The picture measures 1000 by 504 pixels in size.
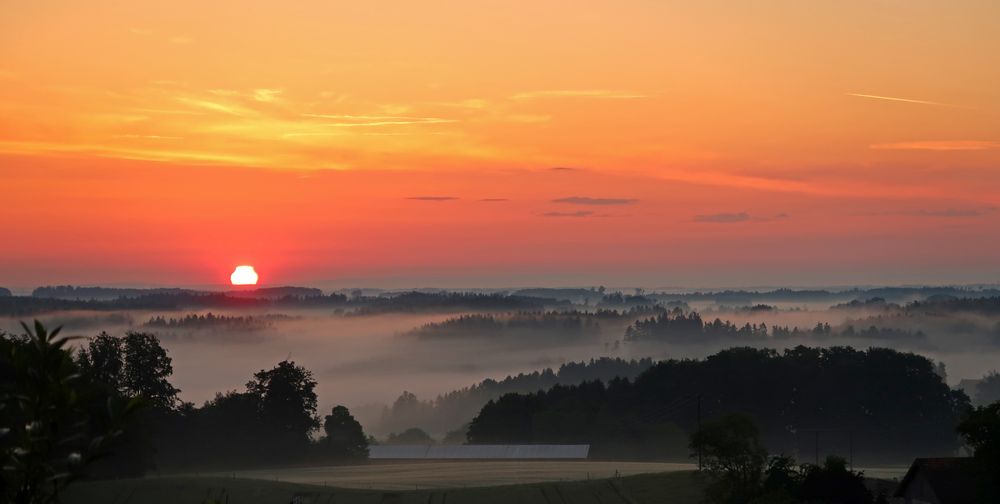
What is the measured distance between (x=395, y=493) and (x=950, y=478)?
50360 mm

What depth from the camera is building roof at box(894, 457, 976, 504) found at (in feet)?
242

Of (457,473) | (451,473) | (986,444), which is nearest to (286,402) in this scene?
(451,473)

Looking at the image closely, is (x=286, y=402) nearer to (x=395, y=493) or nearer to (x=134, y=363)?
(x=134, y=363)

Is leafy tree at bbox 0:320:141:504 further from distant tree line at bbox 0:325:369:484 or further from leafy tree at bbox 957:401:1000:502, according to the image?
distant tree line at bbox 0:325:369:484

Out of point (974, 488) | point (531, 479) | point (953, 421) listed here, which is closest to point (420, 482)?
point (531, 479)

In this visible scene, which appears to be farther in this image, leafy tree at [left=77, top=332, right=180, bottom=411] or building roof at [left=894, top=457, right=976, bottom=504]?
leafy tree at [left=77, top=332, right=180, bottom=411]

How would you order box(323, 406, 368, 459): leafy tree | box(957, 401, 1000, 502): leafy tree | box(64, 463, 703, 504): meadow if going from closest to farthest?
box(957, 401, 1000, 502): leafy tree → box(64, 463, 703, 504): meadow → box(323, 406, 368, 459): leafy tree

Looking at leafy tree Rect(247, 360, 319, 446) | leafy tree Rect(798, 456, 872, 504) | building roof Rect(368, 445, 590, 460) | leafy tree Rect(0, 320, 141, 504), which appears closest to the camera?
leafy tree Rect(0, 320, 141, 504)

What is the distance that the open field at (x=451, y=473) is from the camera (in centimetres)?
11825

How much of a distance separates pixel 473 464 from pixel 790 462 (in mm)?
58582

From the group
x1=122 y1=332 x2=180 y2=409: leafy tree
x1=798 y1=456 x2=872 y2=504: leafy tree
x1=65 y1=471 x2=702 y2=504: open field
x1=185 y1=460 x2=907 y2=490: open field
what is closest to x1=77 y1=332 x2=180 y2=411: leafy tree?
x1=122 y1=332 x2=180 y2=409: leafy tree

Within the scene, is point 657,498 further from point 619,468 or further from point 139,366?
point 139,366

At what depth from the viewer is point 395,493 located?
353 feet

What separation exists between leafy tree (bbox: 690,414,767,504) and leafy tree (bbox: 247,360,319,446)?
308 feet
